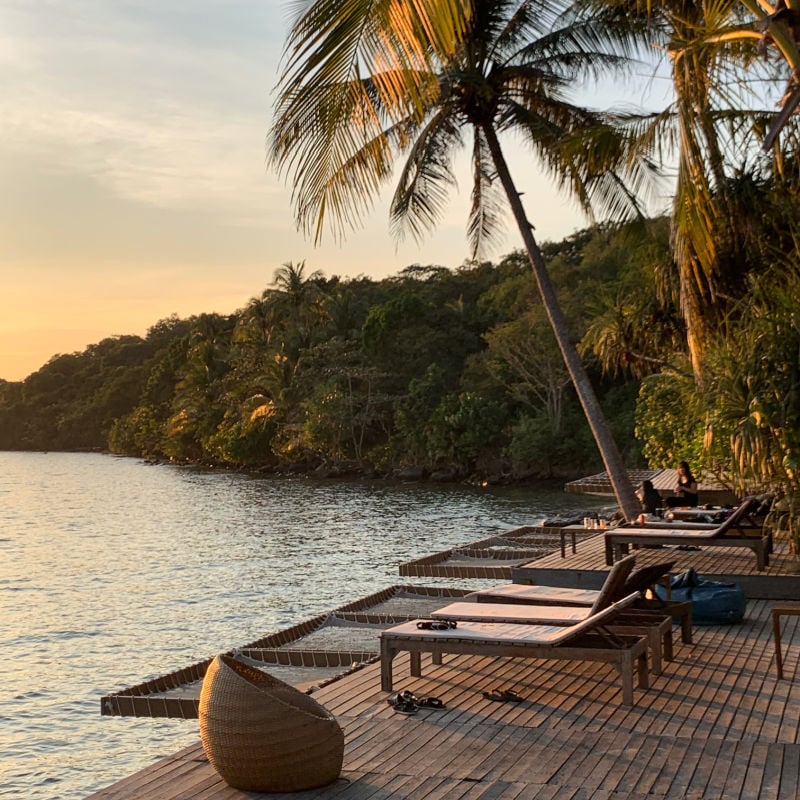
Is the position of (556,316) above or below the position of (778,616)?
above

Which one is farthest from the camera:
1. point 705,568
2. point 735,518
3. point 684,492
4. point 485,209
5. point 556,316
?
point 485,209

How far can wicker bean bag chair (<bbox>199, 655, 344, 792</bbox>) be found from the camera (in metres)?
4.42

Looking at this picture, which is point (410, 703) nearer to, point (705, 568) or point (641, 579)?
point (641, 579)

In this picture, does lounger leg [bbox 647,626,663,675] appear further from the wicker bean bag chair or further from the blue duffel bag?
the wicker bean bag chair

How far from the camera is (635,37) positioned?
1461cm

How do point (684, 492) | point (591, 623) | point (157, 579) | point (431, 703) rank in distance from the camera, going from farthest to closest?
point (157, 579) < point (684, 492) < point (431, 703) < point (591, 623)

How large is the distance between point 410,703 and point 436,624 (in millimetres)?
524

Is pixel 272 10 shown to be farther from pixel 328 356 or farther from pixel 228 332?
pixel 228 332

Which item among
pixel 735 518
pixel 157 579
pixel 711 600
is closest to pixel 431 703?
pixel 711 600

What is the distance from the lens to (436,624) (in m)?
6.06

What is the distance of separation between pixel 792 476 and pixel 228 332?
2683 inches

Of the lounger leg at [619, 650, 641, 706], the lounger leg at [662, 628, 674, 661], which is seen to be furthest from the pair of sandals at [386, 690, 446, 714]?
Result: the lounger leg at [662, 628, 674, 661]

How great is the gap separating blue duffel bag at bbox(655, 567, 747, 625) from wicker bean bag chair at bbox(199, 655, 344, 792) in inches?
162

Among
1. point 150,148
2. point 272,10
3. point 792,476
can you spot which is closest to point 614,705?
point 272,10
